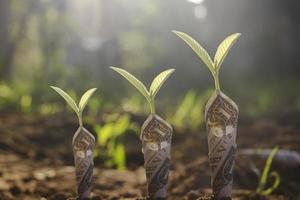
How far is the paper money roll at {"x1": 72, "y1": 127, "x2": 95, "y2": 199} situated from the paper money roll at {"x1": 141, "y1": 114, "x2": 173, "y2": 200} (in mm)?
159

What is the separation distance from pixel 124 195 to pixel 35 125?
3068 millimetres

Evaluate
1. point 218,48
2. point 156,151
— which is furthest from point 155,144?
point 218,48

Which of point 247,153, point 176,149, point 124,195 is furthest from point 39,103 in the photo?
point 124,195

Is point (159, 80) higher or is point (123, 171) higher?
point (159, 80)

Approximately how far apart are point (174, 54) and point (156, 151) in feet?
37.5

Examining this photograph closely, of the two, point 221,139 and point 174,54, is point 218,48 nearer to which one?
point 221,139

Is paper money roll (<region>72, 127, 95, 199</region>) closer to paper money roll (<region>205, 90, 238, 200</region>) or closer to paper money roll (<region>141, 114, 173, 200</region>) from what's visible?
paper money roll (<region>141, 114, 173, 200</region>)

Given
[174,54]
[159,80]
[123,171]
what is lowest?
[174,54]

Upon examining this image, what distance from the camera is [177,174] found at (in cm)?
242

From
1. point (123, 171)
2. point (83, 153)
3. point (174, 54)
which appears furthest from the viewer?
point (174, 54)

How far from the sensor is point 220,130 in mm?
1081

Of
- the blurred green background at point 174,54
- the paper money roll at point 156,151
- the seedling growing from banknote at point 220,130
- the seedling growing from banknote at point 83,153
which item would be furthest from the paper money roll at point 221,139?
the blurred green background at point 174,54

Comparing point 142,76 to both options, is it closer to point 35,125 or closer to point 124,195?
point 35,125

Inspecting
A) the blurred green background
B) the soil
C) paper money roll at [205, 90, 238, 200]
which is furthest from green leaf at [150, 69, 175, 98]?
the blurred green background
